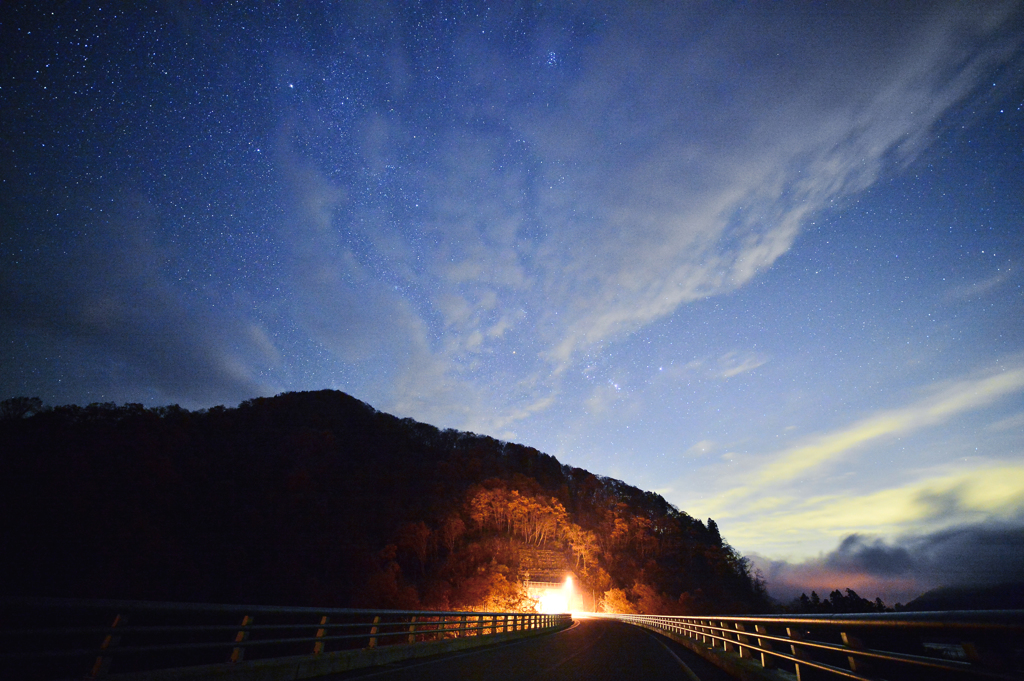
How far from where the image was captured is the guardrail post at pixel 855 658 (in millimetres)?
4348

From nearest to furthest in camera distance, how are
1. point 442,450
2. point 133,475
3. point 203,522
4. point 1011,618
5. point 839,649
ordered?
1. point 1011,618
2. point 839,649
3. point 133,475
4. point 203,522
5. point 442,450

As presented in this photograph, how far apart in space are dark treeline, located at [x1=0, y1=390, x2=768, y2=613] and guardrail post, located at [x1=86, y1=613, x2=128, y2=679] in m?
58.6

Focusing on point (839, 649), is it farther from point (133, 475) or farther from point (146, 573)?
point (133, 475)

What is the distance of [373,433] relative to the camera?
14300cm

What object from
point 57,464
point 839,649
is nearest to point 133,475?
point 57,464

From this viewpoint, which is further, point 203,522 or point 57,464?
point 203,522

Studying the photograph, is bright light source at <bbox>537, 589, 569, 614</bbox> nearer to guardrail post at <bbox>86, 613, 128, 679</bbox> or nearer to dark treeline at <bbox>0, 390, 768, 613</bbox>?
dark treeline at <bbox>0, 390, 768, 613</bbox>

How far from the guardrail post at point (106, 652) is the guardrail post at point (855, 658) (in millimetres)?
6925

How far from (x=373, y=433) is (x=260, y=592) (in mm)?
68924

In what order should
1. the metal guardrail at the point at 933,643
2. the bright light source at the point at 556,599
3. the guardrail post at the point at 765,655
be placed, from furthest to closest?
1. the bright light source at the point at 556,599
2. the guardrail post at the point at 765,655
3. the metal guardrail at the point at 933,643

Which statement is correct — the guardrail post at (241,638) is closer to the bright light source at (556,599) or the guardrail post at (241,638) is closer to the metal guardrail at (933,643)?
the metal guardrail at (933,643)

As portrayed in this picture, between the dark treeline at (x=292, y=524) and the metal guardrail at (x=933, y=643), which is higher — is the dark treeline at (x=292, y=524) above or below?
above

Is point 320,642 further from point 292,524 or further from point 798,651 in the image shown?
point 292,524

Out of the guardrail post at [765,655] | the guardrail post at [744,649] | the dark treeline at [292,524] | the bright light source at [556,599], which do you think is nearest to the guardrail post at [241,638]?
the guardrail post at [765,655]
